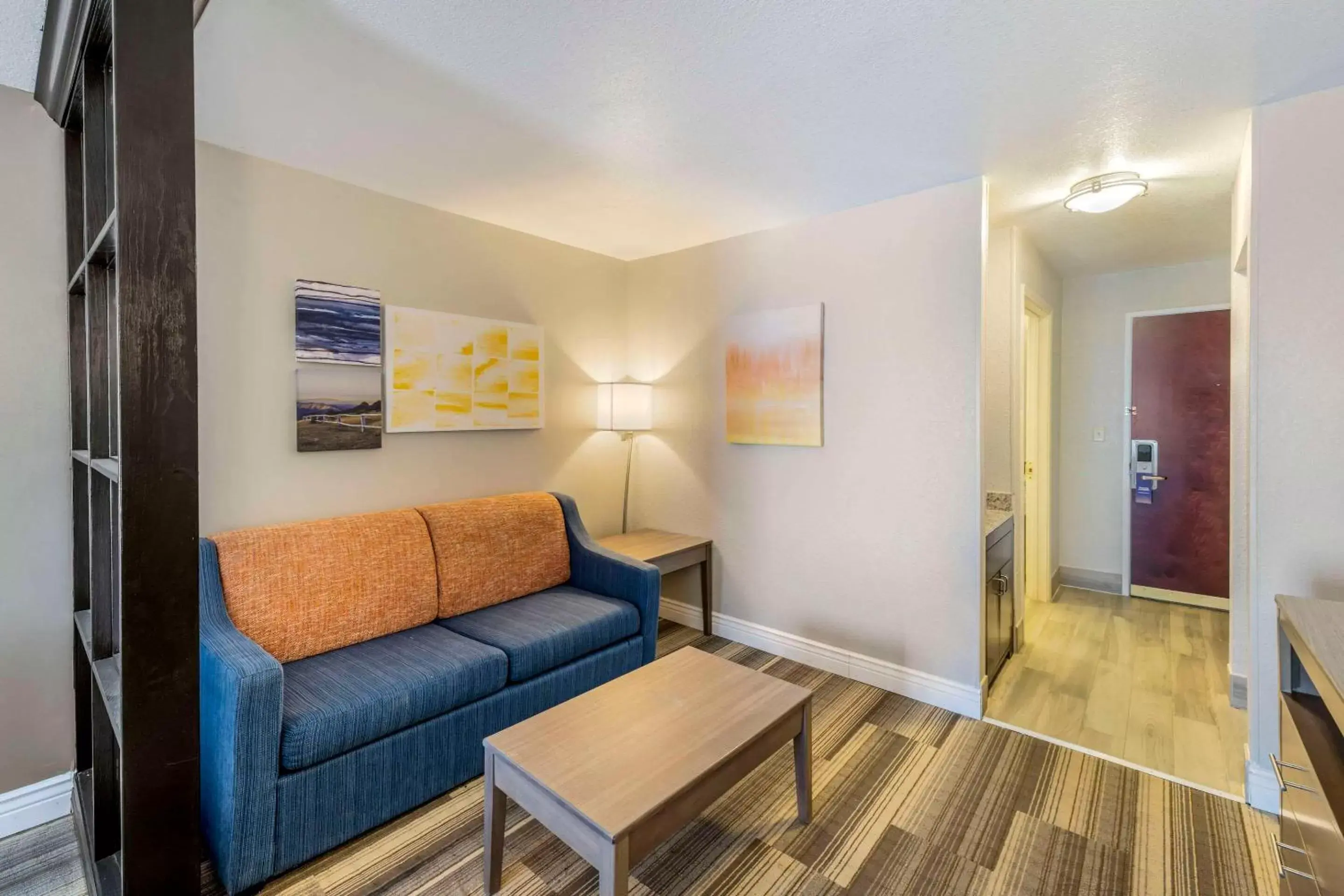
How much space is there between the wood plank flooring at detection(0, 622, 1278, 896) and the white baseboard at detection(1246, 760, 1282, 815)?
5 centimetres

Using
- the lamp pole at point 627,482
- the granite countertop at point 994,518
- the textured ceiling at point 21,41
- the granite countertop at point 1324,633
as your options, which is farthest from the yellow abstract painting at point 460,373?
the granite countertop at point 1324,633

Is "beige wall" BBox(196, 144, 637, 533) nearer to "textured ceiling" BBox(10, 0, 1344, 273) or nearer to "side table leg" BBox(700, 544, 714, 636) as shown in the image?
"textured ceiling" BBox(10, 0, 1344, 273)

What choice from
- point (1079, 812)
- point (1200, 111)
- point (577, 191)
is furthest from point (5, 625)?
point (1200, 111)

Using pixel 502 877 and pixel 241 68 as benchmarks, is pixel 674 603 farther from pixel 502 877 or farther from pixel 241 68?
pixel 241 68

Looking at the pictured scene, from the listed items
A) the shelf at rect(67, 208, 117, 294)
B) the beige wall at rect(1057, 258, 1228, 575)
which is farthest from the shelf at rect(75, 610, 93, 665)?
the beige wall at rect(1057, 258, 1228, 575)

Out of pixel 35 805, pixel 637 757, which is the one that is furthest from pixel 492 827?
pixel 35 805

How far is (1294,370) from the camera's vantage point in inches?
75.1

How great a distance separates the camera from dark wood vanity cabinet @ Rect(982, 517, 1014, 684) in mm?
2707

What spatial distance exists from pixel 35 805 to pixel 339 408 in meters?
1.63

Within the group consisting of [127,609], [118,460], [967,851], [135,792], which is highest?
[118,460]

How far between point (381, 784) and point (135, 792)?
2.67ft

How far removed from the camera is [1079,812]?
1989mm

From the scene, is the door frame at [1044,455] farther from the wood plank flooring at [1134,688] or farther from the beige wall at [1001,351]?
the beige wall at [1001,351]

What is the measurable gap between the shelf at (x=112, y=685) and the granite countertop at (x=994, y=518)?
2940 millimetres
